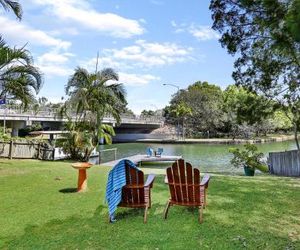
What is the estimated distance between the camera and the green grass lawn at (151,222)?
432cm

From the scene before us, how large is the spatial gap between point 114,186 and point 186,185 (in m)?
1.11

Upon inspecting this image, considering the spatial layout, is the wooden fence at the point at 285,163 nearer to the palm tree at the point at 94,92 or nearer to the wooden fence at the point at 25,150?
the palm tree at the point at 94,92

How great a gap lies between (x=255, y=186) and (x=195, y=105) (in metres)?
55.3

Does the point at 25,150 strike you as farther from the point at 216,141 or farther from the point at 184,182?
the point at 216,141

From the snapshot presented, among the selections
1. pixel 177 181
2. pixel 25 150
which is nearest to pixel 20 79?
pixel 25 150

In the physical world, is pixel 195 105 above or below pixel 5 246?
above

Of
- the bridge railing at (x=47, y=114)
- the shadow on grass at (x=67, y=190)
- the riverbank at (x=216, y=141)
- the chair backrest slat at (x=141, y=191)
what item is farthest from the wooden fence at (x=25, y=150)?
the riverbank at (x=216, y=141)

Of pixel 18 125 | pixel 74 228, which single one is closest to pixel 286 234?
pixel 74 228

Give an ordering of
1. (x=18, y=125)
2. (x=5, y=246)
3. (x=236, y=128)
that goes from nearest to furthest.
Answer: (x=5, y=246) → (x=18, y=125) → (x=236, y=128)

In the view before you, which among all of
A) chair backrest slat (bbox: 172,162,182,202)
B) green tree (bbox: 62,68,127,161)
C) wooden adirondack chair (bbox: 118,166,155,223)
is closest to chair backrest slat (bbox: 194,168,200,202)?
chair backrest slat (bbox: 172,162,182,202)

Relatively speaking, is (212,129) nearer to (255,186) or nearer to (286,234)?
(255,186)

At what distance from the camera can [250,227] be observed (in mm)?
4891

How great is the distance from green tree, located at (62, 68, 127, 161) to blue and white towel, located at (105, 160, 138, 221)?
13.2 meters

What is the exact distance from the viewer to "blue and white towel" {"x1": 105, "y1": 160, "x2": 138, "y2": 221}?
16.9 ft
